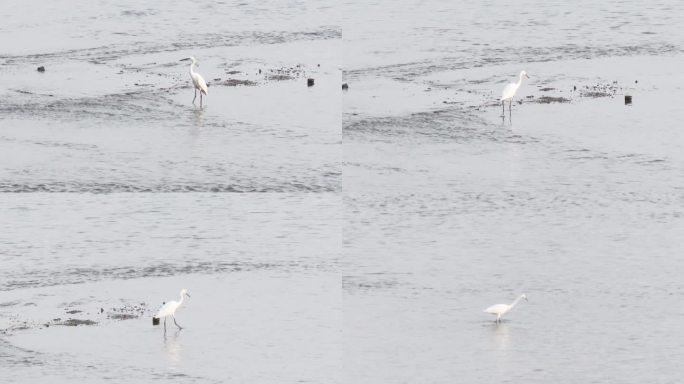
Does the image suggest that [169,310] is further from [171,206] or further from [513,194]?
[513,194]

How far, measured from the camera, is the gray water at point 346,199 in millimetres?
16859

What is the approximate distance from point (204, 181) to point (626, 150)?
210 inches

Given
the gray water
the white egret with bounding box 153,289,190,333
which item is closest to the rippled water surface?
the gray water

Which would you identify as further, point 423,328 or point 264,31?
point 264,31

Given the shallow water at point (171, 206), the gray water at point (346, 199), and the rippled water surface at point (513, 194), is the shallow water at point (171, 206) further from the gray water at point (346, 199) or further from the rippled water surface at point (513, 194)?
the rippled water surface at point (513, 194)

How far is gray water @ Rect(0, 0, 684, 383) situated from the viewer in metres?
16.9

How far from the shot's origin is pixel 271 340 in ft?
56.2

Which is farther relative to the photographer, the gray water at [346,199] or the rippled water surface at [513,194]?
the gray water at [346,199]

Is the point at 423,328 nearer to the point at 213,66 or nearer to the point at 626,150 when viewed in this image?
the point at 626,150

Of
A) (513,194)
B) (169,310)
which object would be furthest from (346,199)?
(169,310)

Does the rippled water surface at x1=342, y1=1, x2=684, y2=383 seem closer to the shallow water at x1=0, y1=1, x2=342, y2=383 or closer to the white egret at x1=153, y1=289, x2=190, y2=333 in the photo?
the shallow water at x1=0, y1=1, x2=342, y2=383

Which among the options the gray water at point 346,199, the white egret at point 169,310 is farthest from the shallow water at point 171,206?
the white egret at point 169,310

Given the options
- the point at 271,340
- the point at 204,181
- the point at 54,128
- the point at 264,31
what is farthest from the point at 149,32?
the point at 271,340

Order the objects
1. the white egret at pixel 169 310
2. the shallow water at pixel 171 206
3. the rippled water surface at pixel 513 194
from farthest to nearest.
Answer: the white egret at pixel 169 310 < the shallow water at pixel 171 206 < the rippled water surface at pixel 513 194
